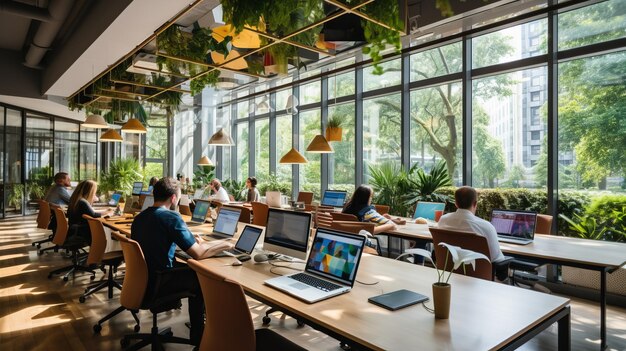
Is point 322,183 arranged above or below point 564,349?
above

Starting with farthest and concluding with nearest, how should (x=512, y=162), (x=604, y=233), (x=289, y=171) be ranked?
(x=289, y=171) → (x=512, y=162) → (x=604, y=233)

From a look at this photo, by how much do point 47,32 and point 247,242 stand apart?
648 centimetres

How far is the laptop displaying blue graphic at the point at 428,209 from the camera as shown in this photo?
5.63m

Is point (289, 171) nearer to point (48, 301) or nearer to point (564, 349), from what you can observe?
point (48, 301)

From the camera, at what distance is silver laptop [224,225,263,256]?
326cm

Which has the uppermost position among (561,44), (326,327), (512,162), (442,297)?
(561,44)

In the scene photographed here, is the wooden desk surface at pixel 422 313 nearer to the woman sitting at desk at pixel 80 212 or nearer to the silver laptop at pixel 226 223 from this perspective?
the silver laptop at pixel 226 223

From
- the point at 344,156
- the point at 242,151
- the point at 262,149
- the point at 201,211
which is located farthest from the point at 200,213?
the point at 242,151

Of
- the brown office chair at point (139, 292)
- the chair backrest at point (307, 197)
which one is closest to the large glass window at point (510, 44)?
the chair backrest at point (307, 197)

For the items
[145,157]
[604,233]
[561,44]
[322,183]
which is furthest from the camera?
[145,157]

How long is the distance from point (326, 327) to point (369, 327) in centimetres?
20

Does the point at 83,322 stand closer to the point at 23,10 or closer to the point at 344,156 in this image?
the point at 23,10

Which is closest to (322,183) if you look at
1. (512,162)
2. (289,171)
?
(289,171)

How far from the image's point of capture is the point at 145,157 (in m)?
14.6
